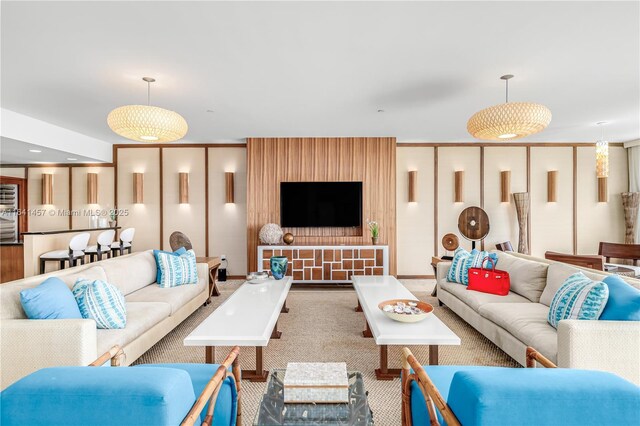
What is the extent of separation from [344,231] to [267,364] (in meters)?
3.34

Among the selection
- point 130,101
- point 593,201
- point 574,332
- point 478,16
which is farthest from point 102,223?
point 593,201

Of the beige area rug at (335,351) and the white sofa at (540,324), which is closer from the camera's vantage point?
the white sofa at (540,324)

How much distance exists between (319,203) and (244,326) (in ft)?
11.5

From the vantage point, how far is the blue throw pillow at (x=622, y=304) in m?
1.89

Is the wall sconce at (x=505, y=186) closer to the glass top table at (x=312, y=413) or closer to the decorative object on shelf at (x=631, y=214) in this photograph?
the decorative object on shelf at (x=631, y=214)

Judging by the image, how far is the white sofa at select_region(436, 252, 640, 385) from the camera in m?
1.83

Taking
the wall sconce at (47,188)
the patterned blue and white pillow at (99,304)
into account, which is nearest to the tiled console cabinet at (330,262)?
the patterned blue and white pillow at (99,304)

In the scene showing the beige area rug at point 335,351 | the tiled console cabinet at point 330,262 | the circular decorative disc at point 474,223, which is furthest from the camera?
the circular decorative disc at point 474,223

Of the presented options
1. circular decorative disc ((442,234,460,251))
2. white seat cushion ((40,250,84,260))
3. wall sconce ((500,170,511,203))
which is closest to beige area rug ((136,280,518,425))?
circular decorative disc ((442,234,460,251))

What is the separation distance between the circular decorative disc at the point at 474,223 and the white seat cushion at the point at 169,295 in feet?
14.6

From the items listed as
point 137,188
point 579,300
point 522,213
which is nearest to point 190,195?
point 137,188

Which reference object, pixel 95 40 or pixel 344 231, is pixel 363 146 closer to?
pixel 344 231

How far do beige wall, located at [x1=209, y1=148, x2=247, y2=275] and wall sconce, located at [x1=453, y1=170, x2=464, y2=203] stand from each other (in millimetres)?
3912

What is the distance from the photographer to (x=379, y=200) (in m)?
5.47
